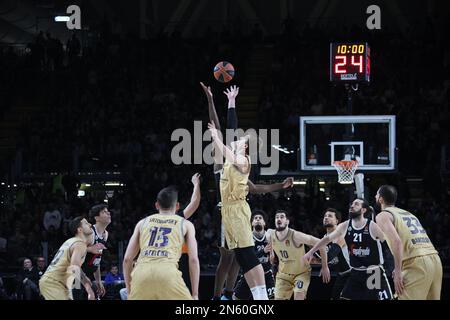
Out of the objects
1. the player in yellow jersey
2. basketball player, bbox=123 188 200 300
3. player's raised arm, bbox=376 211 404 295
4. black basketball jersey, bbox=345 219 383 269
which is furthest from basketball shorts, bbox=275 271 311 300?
basketball player, bbox=123 188 200 300

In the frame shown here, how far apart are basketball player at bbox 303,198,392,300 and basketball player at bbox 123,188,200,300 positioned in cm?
282

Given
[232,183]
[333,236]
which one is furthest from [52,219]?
[232,183]

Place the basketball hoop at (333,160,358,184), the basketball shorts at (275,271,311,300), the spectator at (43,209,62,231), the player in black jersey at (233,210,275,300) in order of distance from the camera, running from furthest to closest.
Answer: the spectator at (43,209,62,231) < the basketball hoop at (333,160,358,184) < the player in black jersey at (233,210,275,300) < the basketball shorts at (275,271,311,300)

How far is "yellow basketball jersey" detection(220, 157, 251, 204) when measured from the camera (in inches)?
415

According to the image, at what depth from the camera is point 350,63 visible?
1680 centimetres

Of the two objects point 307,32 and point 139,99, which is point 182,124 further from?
point 307,32

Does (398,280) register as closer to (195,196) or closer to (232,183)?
(232,183)

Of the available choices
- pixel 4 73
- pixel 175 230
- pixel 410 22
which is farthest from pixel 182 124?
pixel 175 230

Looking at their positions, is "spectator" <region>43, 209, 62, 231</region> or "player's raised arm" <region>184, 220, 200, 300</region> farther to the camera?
"spectator" <region>43, 209, 62, 231</region>

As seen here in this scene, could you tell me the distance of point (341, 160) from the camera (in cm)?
1669

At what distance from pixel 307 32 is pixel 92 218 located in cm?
1381

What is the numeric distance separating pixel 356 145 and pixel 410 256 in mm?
7376

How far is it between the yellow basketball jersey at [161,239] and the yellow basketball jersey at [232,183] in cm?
181

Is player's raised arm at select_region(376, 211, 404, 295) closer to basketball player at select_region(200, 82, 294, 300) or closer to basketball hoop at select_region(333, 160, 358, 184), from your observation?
basketball player at select_region(200, 82, 294, 300)
